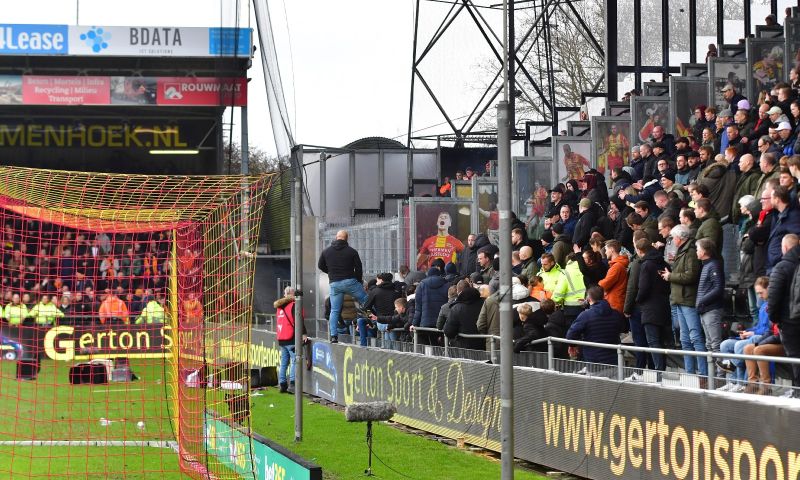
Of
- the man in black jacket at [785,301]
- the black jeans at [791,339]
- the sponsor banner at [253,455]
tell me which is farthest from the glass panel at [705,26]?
the black jeans at [791,339]

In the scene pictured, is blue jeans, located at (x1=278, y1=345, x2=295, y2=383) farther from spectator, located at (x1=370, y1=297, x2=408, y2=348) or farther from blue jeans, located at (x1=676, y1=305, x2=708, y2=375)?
blue jeans, located at (x1=676, y1=305, x2=708, y2=375)

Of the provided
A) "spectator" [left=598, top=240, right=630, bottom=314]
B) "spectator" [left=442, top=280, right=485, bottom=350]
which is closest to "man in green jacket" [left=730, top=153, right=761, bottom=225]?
"spectator" [left=598, top=240, right=630, bottom=314]

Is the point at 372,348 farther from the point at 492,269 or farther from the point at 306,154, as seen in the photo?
the point at 306,154

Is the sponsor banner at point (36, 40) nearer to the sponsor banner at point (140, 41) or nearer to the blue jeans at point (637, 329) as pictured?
the sponsor banner at point (140, 41)

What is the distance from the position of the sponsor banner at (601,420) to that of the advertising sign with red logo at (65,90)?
21716 millimetres

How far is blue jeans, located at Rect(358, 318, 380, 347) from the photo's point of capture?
20656 millimetres

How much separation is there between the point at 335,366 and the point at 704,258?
35.7ft

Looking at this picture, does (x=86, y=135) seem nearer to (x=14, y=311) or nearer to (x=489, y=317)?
(x=14, y=311)

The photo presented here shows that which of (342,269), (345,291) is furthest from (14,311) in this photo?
(342,269)

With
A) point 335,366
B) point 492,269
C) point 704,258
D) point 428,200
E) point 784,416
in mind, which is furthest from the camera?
point 428,200

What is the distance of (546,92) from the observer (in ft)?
128

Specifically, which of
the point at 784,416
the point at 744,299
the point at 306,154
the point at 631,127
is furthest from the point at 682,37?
the point at 784,416

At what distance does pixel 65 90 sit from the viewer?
38.4 meters

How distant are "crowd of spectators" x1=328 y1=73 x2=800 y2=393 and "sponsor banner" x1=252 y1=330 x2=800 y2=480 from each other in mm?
318
